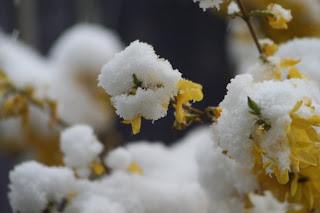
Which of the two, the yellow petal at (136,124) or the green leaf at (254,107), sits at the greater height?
the yellow petal at (136,124)

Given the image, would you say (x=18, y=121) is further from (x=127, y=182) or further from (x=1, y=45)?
(x=127, y=182)

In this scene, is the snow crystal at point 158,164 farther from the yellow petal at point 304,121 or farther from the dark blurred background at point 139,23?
the dark blurred background at point 139,23

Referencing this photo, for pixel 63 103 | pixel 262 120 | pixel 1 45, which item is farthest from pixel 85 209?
pixel 1 45

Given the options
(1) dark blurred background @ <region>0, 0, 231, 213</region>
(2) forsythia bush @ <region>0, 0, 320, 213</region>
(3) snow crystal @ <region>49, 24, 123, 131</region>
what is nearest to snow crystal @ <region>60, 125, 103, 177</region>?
(2) forsythia bush @ <region>0, 0, 320, 213</region>

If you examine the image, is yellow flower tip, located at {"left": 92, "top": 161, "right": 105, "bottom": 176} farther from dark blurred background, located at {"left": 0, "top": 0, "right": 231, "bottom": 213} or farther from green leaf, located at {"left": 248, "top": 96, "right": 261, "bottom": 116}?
dark blurred background, located at {"left": 0, "top": 0, "right": 231, "bottom": 213}

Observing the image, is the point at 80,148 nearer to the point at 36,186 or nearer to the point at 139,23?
the point at 36,186

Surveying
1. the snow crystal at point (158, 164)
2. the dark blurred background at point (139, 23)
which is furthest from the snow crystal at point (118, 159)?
the dark blurred background at point (139, 23)
